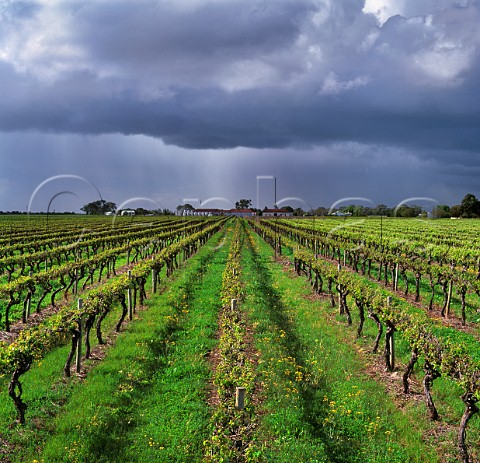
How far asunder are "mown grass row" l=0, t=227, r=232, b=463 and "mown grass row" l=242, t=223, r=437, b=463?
1619mm

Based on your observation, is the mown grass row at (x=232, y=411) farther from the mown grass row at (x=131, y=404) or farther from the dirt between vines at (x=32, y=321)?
the dirt between vines at (x=32, y=321)

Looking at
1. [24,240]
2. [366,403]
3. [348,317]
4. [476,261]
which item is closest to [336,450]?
[366,403]

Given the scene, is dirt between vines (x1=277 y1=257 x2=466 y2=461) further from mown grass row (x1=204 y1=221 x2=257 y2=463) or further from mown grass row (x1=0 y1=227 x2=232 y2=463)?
mown grass row (x1=0 y1=227 x2=232 y2=463)

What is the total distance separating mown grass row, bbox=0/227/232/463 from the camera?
292 inches

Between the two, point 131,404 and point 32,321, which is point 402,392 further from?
point 32,321

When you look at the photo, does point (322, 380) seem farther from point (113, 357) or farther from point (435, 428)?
point (113, 357)

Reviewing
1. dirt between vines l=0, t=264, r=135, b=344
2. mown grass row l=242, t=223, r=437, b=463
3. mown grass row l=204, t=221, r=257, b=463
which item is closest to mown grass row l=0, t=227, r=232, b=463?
mown grass row l=204, t=221, r=257, b=463

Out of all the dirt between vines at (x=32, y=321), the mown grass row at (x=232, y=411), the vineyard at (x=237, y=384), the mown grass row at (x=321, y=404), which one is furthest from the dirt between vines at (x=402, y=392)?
the dirt between vines at (x=32, y=321)

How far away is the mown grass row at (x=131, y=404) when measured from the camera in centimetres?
741

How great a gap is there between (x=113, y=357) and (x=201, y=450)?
5148 millimetres

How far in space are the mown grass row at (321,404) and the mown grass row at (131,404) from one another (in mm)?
1619

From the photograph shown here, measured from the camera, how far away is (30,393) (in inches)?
364

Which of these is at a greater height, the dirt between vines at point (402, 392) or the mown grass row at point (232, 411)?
the mown grass row at point (232, 411)

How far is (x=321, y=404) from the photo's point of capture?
920 centimetres
